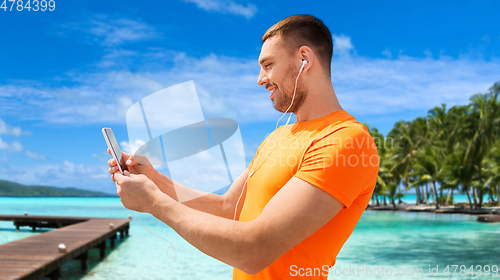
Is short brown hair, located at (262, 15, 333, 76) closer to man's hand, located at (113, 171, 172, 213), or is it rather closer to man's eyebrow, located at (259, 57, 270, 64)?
man's eyebrow, located at (259, 57, 270, 64)

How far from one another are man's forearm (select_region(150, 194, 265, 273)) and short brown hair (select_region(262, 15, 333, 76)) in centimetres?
62

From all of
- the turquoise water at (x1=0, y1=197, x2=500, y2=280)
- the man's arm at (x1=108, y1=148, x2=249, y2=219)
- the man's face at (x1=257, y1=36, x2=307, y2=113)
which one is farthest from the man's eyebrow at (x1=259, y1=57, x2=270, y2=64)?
the turquoise water at (x1=0, y1=197, x2=500, y2=280)

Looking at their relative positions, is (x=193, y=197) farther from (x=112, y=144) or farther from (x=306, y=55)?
(x=306, y=55)

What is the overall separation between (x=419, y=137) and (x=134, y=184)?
43.8m

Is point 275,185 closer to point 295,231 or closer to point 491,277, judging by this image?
point 295,231

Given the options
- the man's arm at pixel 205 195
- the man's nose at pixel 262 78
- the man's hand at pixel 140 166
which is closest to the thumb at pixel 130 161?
the man's hand at pixel 140 166

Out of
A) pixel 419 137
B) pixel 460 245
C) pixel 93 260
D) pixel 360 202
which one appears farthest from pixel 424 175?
pixel 360 202

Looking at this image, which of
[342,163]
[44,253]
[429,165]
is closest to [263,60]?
A: [342,163]

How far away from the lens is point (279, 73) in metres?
1.18

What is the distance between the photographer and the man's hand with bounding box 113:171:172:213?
103cm

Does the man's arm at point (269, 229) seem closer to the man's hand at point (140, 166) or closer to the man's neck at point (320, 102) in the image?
the man's neck at point (320, 102)

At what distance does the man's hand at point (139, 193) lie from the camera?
1027mm

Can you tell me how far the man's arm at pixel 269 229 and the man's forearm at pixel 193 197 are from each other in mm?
559

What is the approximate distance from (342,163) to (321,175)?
7cm
